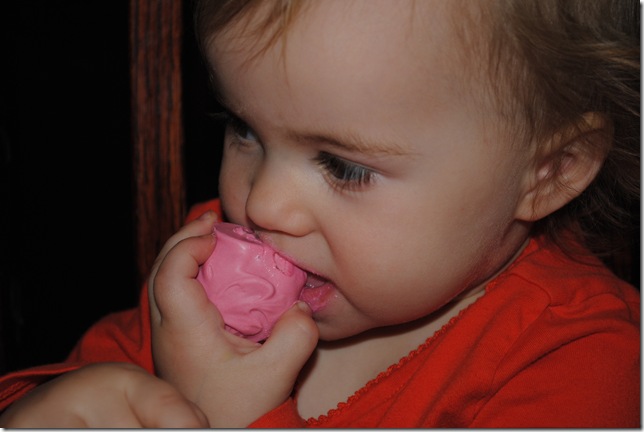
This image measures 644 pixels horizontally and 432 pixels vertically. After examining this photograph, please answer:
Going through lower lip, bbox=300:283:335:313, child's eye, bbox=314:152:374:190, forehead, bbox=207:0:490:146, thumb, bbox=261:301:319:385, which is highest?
forehead, bbox=207:0:490:146

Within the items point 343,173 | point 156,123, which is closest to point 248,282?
point 343,173

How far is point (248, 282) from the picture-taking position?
3.09ft

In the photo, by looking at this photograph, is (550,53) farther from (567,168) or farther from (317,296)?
(317,296)

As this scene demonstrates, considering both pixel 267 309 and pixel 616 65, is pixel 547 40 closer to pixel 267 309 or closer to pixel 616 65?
pixel 616 65

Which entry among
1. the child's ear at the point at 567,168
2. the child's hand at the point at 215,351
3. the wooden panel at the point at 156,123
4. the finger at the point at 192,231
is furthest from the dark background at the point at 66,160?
the child's ear at the point at 567,168

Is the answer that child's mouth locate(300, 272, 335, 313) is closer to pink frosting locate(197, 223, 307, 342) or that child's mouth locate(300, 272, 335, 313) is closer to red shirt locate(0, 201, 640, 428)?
pink frosting locate(197, 223, 307, 342)

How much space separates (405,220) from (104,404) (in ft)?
1.33

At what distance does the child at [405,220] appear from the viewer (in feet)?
2.67

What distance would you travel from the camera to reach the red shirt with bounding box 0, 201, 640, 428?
0.95 m

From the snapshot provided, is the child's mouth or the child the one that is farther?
the child's mouth

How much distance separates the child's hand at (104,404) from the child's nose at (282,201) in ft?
0.74

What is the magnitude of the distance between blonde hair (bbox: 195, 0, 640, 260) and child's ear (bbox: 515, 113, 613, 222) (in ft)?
0.05

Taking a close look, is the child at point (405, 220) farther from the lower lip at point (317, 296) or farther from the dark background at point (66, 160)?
the dark background at point (66, 160)

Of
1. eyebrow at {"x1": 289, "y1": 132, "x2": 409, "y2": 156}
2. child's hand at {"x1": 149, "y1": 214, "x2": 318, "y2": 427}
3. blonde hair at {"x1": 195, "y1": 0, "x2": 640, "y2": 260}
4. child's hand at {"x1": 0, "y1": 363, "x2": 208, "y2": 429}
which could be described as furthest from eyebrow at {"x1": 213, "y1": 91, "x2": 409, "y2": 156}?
child's hand at {"x1": 0, "y1": 363, "x2": 208, "y2": 429}
